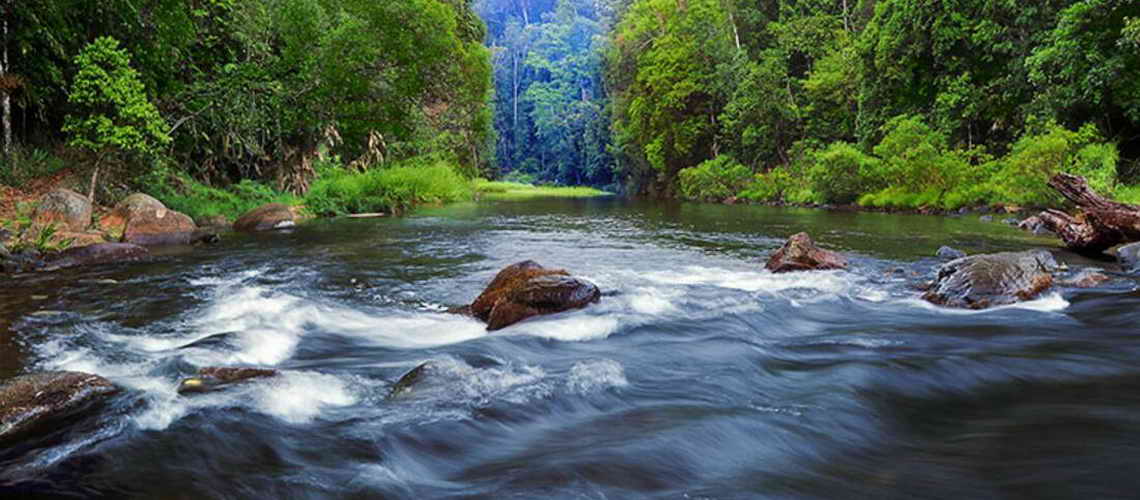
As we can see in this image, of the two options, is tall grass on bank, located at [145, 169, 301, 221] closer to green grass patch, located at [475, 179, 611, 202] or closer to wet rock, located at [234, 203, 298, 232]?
wet rock, located at [234, 203, 298, 232]

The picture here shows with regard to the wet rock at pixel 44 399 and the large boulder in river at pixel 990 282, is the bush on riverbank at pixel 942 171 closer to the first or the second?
the large boulder in river at pixel 990 282

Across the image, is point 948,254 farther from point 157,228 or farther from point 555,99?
point 555,99

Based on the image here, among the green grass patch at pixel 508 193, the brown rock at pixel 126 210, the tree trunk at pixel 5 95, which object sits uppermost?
the tree trunk at pixel 5 95

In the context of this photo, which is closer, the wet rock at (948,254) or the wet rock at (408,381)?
the wet rock at (408,381)

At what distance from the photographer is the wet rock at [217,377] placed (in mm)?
4090

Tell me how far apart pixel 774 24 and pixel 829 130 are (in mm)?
7616

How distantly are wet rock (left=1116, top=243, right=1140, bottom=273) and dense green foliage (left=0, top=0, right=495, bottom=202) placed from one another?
57.5 ft

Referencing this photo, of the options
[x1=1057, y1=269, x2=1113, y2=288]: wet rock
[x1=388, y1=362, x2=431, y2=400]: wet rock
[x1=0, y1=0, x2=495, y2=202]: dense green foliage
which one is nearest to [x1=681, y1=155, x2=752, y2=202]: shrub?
[x1=0, y1=0, x2=495, y2=202]: dense green foliage

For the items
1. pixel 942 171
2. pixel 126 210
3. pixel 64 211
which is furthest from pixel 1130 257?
pixel 126 210

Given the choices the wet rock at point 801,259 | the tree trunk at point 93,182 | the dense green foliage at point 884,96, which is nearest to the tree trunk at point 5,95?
the tree trunk at point 93,182

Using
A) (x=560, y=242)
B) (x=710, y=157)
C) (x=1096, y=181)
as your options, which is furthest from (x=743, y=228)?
(x=710, y=157)

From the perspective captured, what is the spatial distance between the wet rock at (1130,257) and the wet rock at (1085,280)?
3.43ft

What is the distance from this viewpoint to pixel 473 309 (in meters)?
6.88

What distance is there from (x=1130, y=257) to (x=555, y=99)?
90273 millimetres
